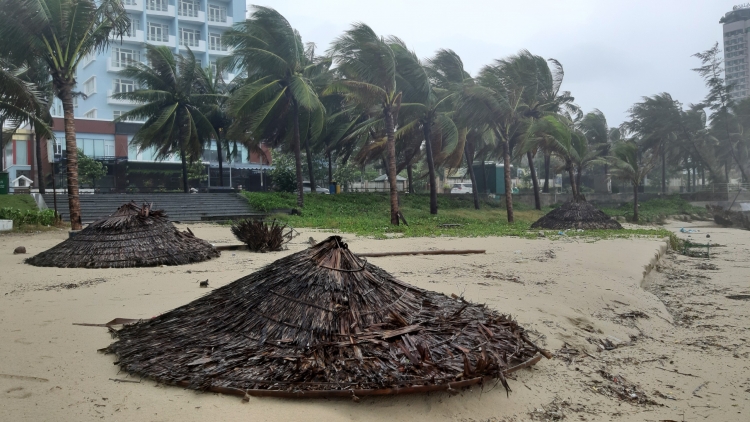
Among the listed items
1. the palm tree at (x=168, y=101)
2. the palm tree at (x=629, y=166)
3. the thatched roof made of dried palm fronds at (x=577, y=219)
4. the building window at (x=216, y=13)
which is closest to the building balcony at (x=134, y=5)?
the building window at (x=216, y=13)

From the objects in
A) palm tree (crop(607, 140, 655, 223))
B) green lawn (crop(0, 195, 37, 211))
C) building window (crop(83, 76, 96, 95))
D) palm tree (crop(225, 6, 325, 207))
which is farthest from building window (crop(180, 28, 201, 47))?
palm tree (crop(607, 140, 655, 223))

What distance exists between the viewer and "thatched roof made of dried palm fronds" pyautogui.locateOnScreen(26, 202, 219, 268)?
8.90m

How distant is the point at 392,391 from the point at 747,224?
3021cm

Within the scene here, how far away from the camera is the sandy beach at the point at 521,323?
346 centimetres

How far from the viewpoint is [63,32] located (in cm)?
1485

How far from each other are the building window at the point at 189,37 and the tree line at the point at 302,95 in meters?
17.8

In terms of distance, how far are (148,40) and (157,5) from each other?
317 cm

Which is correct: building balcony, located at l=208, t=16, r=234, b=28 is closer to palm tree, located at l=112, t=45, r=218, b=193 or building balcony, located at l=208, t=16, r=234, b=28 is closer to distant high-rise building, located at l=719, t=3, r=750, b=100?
palm tree, located at l=112, t=45, r=218, b=193

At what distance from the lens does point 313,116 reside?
25.4 m

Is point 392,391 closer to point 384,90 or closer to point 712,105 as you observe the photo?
point 384,90

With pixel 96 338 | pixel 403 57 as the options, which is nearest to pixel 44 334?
pixel 96 338

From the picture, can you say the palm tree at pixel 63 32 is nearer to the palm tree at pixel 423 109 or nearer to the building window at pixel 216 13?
the palm tree at pixel 423 109

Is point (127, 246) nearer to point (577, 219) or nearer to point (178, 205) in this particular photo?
point (178, 205)

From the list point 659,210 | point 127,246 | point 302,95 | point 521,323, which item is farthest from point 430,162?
point 521,323
